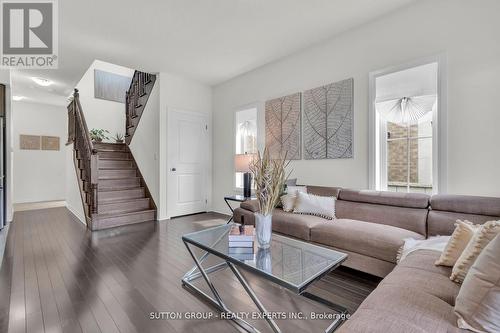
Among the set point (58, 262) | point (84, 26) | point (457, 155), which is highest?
point (84, 26)

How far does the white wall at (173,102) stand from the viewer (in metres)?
4.60

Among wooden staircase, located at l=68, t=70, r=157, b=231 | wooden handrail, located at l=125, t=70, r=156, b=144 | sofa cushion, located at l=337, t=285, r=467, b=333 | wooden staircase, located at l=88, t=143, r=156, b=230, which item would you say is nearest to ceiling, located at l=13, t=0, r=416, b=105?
wooden handrail, located at l=125, t=70, r=156, b=144

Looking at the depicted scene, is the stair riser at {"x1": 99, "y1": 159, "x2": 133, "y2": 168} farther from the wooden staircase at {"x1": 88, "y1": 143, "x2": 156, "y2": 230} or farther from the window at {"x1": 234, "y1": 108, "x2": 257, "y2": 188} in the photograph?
the window at {"x1": 234, "y1": 108, "x2": 257, "y2": 188}

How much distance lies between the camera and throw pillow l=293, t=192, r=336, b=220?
2.83 metres

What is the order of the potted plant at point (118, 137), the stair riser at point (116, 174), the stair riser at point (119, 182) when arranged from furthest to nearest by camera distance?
the potted plant at point (118, 137), the stair riser at point (116, 174), the stair riser at point (119, 182)

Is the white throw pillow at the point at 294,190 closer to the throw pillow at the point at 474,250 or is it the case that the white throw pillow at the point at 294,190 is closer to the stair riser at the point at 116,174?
the throw pillow at the point at 474,250

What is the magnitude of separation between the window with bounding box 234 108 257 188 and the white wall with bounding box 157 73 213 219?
876 millimetres

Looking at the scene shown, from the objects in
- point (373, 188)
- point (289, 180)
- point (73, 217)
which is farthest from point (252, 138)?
point (73, 217)

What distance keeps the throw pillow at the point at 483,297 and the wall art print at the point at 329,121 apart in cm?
220

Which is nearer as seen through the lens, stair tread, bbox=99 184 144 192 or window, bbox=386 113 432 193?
window, bbox=386 113 432 193

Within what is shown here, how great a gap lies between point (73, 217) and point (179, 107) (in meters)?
3.09

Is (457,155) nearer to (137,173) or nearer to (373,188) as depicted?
(373,188)

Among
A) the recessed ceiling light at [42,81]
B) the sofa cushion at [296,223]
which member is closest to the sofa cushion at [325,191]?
the sofa cushion at [296,223]

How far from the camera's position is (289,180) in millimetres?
3564
